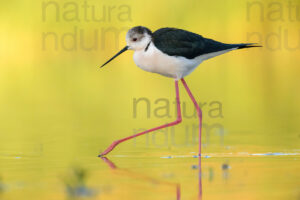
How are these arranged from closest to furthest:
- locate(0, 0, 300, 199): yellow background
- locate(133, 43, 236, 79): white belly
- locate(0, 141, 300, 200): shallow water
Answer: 1. locate(0, 141, 300, 200): shallow water
2. locate(0, 0, 300, 199): yellow background
3. locate(133, 43, 236, 79): white belly

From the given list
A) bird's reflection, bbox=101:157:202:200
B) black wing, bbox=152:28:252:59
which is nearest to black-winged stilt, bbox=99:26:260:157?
black wing, bbox=152:28:252:59

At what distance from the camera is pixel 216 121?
983cm

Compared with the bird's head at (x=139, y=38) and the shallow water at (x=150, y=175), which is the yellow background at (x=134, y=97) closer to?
the shallow water at (x=150, y=175)

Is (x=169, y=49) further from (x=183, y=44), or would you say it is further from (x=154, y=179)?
(x=154, y=179)

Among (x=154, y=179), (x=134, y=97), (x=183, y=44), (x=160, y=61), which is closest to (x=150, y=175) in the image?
(x=154, y=179)

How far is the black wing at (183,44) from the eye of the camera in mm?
7715

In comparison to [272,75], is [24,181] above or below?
below

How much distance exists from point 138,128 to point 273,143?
213cm

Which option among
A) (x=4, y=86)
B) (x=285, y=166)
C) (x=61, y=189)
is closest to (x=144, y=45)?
(x=285, y=166)

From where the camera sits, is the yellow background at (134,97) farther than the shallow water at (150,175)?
Yes

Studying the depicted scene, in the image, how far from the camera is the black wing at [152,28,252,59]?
771 centimetres

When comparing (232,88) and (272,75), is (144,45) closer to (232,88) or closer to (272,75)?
(232,88)

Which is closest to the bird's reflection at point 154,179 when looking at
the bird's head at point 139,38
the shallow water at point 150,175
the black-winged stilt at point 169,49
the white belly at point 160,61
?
the shallow water at point 150,175

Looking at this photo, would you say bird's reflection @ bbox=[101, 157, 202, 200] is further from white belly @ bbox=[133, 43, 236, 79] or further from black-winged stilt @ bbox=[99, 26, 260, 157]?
white belly @ bbox=[133, 43, 236, 79]
